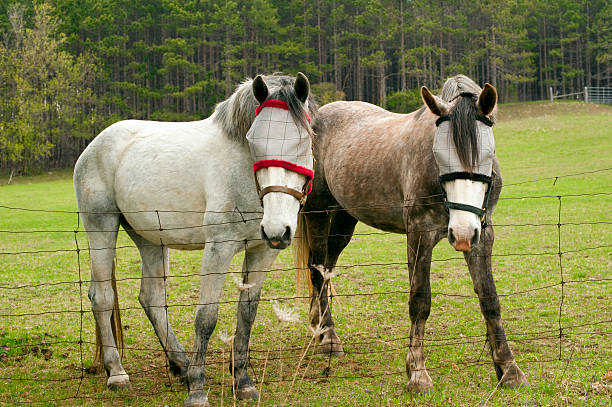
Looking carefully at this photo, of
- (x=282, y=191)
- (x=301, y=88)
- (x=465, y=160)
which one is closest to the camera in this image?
(x=282, y=191)

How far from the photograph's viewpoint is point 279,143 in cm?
346

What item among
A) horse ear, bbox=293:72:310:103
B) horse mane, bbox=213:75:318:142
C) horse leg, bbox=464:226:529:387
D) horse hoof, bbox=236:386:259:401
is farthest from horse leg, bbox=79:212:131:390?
horse leg, bbox=464:226:529:387

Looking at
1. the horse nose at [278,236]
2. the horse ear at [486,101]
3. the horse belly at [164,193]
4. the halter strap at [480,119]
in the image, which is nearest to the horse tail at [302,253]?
the horse belly at [164,193]

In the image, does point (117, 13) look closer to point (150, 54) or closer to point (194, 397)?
point (150, 54)

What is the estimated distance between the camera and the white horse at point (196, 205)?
361 cm

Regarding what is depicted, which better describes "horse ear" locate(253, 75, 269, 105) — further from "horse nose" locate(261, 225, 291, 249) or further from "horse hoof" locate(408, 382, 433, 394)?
"horse hoof" locate(408, 382, 433, 394)

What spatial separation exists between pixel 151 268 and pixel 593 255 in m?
7.27

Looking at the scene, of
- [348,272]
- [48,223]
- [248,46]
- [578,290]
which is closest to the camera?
[578,290]

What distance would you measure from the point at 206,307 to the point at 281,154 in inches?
47.9

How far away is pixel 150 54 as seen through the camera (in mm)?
50500

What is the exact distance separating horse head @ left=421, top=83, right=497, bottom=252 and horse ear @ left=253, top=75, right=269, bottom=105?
107 cm

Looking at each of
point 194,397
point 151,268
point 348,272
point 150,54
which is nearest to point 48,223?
point 348,272

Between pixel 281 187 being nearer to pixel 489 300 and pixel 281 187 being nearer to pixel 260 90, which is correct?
pixel 260 90

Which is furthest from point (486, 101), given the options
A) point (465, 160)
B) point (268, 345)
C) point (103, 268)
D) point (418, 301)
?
point (103, 268)
